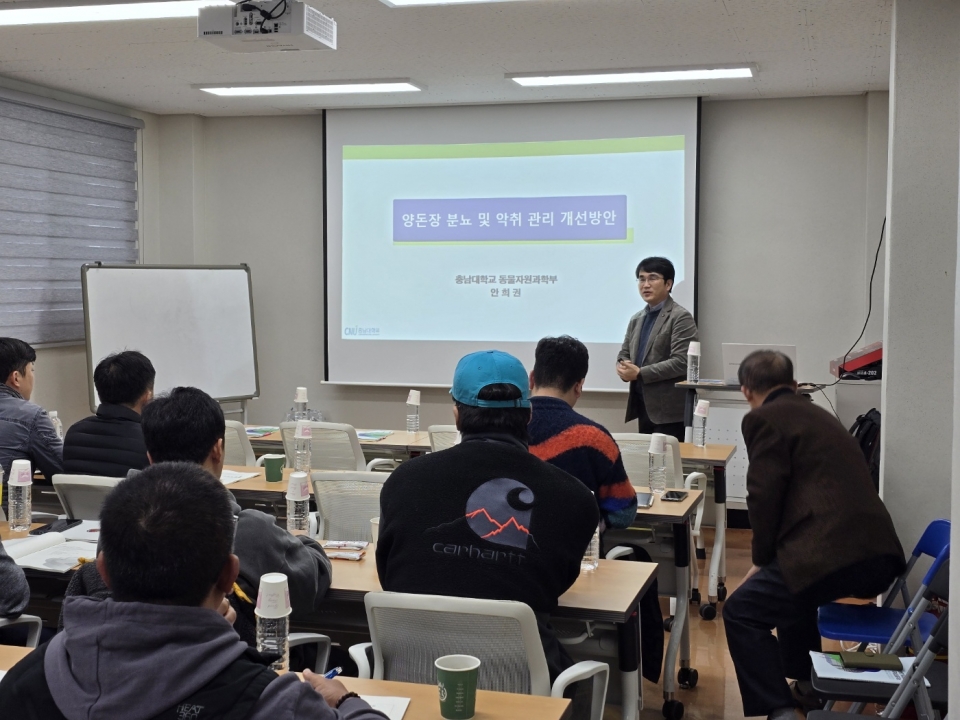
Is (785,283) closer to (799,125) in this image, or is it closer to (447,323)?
(799,125)

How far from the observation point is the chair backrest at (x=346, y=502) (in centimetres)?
375

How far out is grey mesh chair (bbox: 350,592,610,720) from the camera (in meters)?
2.21

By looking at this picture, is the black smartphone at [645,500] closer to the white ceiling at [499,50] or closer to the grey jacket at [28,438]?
the white ceiling at [499,50]

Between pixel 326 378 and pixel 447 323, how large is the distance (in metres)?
1.10

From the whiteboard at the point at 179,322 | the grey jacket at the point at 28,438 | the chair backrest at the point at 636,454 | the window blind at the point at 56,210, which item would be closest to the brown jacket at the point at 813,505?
the chair backrest at the point at 636,454

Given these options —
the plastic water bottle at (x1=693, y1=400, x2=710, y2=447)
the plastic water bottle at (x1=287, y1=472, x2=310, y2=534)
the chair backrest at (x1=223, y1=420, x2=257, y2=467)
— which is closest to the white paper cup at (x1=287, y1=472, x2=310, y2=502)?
the plastic water bottle at (x1=287, y1=472, x2=310, y2=534)

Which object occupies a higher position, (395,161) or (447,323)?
(395,161)

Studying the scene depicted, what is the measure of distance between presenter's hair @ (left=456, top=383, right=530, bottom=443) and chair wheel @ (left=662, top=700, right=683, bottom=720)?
162 cm

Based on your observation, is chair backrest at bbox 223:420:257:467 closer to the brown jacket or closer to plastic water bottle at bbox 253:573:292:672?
the brown jacket

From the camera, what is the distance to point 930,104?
441cm

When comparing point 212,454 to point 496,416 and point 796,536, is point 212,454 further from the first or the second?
point 796,536

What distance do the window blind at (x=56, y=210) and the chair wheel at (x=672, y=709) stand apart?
5103 millimetres

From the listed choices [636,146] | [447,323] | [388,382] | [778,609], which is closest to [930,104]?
[778,609]

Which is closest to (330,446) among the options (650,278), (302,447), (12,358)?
(302,447)
